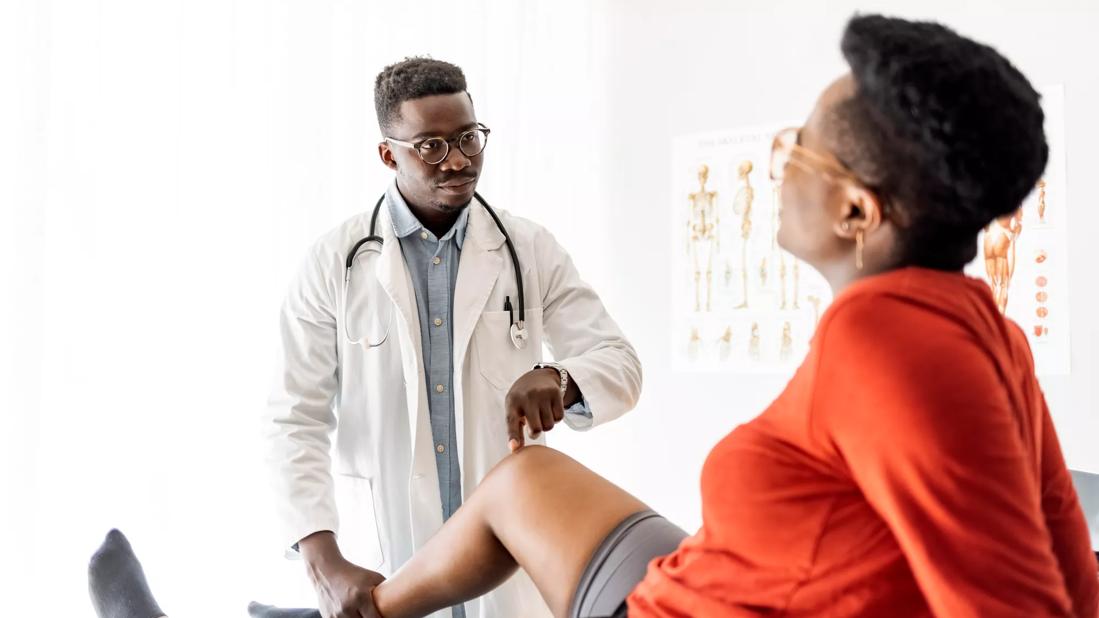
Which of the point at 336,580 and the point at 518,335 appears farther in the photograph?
the point at 518,335

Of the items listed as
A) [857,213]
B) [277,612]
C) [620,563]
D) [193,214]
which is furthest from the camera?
[193,214]

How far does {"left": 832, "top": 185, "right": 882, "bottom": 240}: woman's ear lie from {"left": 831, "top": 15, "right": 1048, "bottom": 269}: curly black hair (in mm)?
11

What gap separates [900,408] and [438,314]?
104cm

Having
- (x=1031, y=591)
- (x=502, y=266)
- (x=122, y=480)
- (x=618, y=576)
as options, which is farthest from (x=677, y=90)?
(x=1031, y=591)

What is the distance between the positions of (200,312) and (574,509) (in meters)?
1.01

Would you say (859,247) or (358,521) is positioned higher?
(859,247)

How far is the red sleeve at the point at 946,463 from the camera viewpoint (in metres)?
0.74

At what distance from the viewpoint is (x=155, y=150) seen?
1.80 meters

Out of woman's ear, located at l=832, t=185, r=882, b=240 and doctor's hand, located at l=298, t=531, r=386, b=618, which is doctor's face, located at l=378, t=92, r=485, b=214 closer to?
doctor's hand, located at l=298, t=531, r=386, b=618

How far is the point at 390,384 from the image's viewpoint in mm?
1648

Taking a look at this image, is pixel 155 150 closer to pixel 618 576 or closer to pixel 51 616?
pixel 51 616

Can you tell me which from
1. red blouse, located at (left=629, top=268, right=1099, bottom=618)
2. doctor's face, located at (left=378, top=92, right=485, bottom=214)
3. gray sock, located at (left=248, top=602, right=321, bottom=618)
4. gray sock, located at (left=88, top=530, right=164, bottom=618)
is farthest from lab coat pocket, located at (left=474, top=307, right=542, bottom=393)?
red blouse, located at (left=629, top=268, right=1099, bottom=618)

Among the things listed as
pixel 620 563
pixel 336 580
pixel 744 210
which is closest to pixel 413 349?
pixel 336 580

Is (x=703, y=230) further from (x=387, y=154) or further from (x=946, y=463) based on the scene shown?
(x=946, y=463)
